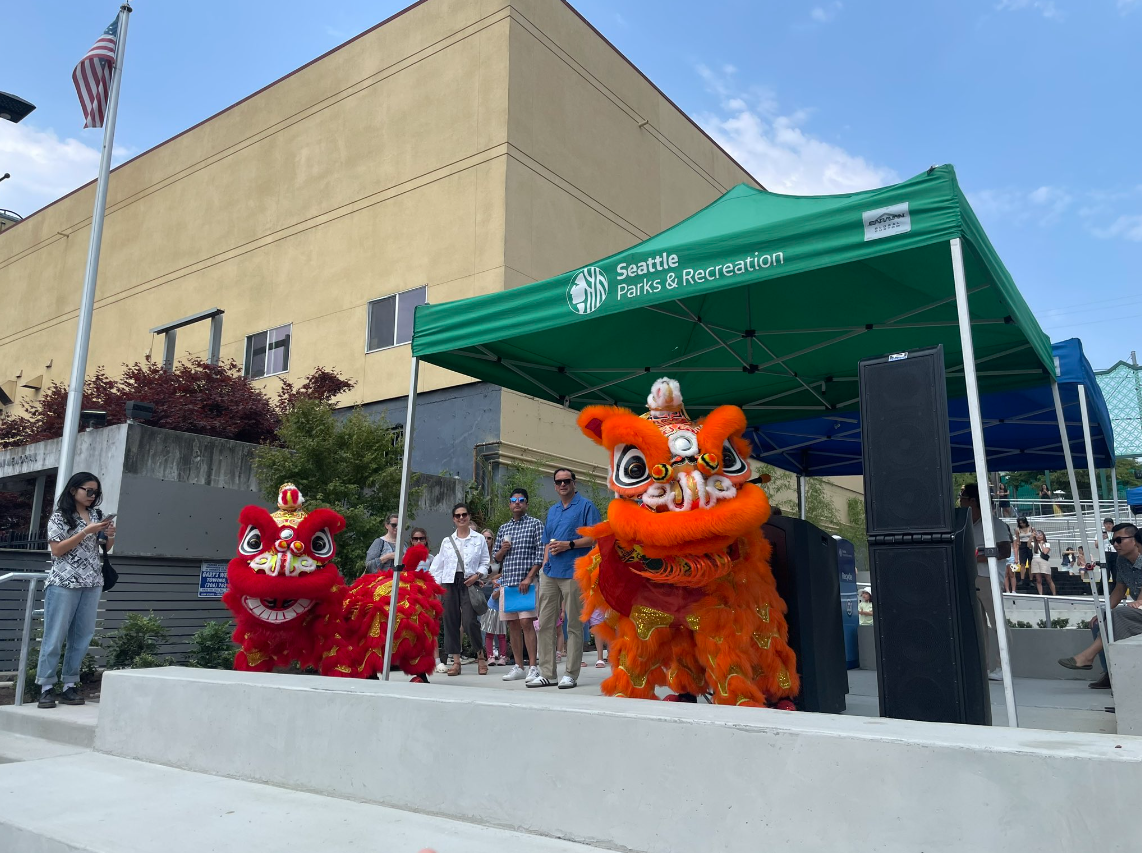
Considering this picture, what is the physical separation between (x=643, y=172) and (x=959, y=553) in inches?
581

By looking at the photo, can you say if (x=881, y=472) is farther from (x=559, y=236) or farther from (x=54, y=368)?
(x=54, y=368)

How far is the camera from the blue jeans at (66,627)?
541cm

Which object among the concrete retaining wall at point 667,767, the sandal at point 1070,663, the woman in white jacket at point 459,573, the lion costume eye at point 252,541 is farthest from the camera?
the woman in white jacket at point 459,573

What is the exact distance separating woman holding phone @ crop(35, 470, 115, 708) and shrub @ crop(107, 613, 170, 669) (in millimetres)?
1265

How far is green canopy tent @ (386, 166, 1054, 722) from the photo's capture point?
4.04 metres

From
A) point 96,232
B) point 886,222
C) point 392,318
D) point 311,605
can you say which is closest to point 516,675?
point 311,605

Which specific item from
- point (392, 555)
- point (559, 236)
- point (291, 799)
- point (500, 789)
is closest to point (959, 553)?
point (500, 789)

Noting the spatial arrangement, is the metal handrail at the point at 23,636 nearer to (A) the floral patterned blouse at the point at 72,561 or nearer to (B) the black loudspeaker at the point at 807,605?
(A) the floral patterned blouse at the point at 72,561

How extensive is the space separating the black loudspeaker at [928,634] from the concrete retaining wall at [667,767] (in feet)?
2.37

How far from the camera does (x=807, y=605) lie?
4.57 m

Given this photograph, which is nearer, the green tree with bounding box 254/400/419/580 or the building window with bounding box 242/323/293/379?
the green tree with bounding box 254/400/419/580

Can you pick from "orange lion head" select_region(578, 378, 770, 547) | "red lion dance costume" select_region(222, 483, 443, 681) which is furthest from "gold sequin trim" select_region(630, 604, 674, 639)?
"red lion dance costume" select_region(222, 483, 443, 681)

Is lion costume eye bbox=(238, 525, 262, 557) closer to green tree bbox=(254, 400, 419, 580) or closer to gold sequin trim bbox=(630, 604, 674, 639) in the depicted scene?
gold sequin trim bbox=(630, 604, 674, 639)

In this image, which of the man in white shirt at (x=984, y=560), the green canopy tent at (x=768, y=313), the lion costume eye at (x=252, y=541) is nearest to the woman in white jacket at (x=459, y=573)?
the green canopy tent at (x=768, y=313)
